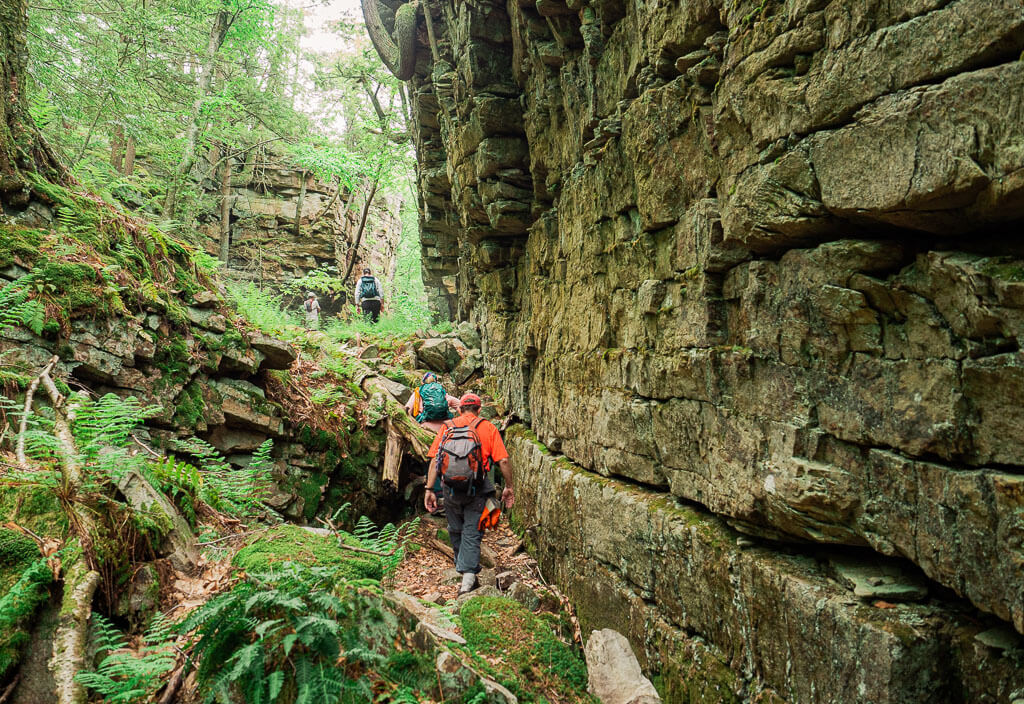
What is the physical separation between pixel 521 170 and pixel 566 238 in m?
3.11

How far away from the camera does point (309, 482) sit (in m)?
8.26

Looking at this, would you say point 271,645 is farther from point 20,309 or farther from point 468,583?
point 20,309

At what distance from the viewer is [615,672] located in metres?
5.65

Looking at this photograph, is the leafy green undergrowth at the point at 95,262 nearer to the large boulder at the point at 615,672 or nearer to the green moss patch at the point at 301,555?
the green moss patch at the point at 301,555

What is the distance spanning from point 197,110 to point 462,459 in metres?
13.5

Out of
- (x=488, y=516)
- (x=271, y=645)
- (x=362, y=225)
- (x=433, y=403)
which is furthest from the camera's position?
(x=362, y=225)

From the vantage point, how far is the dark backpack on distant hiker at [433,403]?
9867 mm

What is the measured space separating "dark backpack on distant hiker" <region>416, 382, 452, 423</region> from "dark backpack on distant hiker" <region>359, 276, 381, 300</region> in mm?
9351

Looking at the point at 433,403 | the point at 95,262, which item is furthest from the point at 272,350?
the point at 433,403

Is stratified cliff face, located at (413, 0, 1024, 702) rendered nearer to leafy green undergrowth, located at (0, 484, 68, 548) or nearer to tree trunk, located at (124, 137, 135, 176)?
leafy green undergrowth, located at (0, 484, 68, 548)

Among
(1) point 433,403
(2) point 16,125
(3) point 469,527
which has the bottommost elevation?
(3) point 469,527

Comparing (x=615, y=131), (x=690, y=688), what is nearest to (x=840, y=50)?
(x=615, y=131)

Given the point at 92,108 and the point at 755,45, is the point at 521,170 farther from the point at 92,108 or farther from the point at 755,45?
the point at 92,108

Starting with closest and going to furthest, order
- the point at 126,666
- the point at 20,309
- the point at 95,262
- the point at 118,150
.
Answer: the point at 126,666 < the point at 20,309 < the point at 95,262 < the point at 118,150
